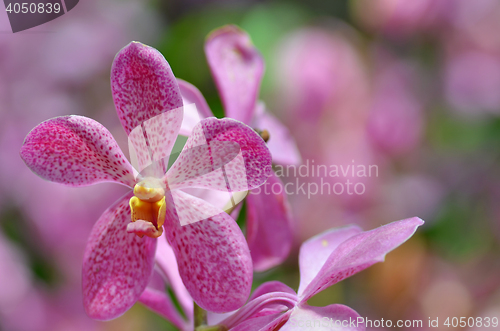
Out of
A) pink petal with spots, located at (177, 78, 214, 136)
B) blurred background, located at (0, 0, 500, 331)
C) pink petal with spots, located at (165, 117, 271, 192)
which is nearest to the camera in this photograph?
pink petal with spots, located at (165, 117, 271, 192)

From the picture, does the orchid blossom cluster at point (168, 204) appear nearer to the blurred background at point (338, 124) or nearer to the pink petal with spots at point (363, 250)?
the pink petal with spots at point (363, 250)

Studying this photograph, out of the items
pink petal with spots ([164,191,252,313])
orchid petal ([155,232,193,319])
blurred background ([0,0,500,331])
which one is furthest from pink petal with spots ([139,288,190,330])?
blurred background ([0,0,500,331])

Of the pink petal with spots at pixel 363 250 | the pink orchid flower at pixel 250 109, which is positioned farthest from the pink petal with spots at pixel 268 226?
the pink petal with spots at pixel 363 250

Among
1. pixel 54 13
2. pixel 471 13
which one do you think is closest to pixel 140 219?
pixel 54 13

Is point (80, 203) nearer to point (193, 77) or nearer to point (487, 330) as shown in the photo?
point (193, 77)

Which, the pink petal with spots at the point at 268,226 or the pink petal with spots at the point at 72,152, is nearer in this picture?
the pink petal with spots at the point at 72,152

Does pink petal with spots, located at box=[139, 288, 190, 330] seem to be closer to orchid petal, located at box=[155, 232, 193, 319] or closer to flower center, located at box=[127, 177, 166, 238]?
orchid petal, located at box=[155, 232, 193, 319]
